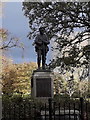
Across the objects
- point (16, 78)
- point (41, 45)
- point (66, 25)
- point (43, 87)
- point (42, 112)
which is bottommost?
point (42, 112)

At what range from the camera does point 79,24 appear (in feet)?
32.2

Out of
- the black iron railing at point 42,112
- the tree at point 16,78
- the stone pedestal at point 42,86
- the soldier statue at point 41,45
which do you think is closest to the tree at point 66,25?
the soldier statue at point 41,45

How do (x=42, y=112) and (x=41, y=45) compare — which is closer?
(x=42, y=112)

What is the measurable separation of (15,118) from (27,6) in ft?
16.9

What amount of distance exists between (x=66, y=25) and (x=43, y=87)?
3.11 metres

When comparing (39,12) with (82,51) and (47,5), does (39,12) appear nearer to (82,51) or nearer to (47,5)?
(47,5)

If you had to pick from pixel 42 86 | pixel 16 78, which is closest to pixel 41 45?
pixel 42 86

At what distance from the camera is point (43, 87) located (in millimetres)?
7340

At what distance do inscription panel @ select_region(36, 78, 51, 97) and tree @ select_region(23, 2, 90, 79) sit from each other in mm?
2080

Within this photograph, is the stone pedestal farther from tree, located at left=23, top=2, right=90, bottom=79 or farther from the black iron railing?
tree, located at left=23, top=2, right=90, bottom=79

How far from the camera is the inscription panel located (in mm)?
7328

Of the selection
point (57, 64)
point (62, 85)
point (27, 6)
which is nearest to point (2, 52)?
point (27, 6)

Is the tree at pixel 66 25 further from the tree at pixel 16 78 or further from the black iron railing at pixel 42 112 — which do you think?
the tree at pixel 16 78

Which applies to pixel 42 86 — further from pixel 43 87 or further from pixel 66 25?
pixel 66 25
